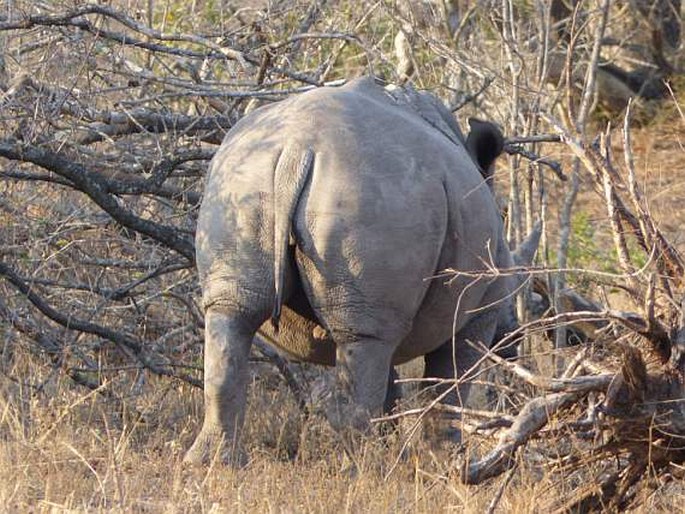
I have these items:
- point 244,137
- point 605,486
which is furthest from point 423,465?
point 244,137

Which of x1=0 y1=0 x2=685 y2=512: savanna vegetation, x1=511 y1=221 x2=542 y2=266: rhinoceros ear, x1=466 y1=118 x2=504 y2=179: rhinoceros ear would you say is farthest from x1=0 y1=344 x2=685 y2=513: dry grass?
x1=466 y1=118 x2=504 y2=179: rhinoceros ear

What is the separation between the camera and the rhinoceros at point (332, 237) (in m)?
5.62

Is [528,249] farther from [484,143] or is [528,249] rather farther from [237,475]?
[237,475]

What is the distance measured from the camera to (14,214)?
23.9 feet

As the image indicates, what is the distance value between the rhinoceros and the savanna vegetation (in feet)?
1.18

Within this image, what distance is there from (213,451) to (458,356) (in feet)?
5.41

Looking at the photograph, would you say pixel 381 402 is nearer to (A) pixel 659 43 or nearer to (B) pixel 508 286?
(B) pixel 508 286

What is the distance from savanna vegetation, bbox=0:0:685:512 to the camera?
4801mm

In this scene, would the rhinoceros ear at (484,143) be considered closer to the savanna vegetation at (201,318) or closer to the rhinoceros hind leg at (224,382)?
the savanna vegetation at (201,318)

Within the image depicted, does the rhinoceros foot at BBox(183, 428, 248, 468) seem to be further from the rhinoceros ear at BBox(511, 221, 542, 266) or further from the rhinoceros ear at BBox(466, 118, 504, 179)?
the rhinoceros ear at BBox(511, 221, 542, 266)

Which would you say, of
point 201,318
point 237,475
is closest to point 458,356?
point 201,318

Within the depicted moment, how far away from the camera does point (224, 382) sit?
576 cm

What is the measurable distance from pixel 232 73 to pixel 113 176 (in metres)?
1.08

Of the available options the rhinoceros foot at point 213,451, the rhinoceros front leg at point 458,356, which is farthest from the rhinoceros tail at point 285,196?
the rhinoceros front leg at point 458,356
